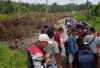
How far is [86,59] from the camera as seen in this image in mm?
5621

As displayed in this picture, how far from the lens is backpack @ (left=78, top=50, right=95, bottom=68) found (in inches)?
222

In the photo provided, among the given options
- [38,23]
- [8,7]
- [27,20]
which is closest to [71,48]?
[27,20]

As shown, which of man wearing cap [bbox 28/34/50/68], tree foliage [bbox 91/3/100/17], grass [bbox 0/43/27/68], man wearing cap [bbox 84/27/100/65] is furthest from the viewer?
tree foliage [bbox 91/3/100/17]

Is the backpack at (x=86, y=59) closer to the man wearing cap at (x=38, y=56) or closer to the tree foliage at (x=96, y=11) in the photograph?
the man wearing cap at (x=38, y=56)

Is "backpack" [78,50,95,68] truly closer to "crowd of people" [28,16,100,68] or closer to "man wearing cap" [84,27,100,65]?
"crowd of people" [28,16,100,68]

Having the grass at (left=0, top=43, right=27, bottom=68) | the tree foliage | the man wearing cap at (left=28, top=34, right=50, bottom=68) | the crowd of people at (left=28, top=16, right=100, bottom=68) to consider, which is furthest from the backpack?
the tree foliage

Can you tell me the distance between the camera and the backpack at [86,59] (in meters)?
5.63

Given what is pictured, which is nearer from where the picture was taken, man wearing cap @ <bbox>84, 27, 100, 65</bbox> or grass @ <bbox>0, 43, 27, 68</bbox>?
man wearing cap @ <bbox>84, 27, 100, 65</bbox>

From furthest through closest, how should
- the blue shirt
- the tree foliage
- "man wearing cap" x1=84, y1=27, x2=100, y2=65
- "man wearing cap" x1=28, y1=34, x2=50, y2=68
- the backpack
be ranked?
the tree foliage → the blue shirt → "man wearing cap" x1=84, y1=27, x2=100, y2=65 → the backpack → "man wearing cap" x1=28, y1=34, x2=50, y2=68

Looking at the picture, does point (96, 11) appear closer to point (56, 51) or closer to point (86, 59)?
point (86, 59)

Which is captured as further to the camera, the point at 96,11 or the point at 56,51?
the point at 96,11

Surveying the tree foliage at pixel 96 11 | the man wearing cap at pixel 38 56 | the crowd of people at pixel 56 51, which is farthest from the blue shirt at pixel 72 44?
the tree foliage at pixel 96 11

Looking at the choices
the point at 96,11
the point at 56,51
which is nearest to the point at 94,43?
the point at 56,51

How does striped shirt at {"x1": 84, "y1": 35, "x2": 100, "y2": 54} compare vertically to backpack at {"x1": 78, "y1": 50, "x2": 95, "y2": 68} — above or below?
above
